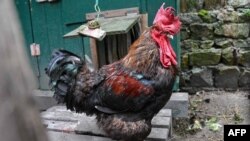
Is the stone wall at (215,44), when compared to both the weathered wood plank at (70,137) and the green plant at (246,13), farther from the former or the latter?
the weathered wood plank at (70,137)

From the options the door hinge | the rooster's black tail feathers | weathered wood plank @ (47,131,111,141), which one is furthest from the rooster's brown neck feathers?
the door hinge

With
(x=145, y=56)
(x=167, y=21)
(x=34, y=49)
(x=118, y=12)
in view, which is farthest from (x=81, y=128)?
(x=34, y=49)

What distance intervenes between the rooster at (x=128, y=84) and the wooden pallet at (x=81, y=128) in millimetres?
266

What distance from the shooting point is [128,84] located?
8.05 ft

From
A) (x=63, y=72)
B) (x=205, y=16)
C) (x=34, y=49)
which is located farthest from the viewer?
(x=205, y=16)

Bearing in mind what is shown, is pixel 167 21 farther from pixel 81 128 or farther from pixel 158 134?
pixel 81 128

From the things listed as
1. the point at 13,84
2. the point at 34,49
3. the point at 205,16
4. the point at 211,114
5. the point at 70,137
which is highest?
the point at 13,84

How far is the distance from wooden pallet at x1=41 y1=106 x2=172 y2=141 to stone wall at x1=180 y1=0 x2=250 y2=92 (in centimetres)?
124

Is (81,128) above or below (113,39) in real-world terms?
below

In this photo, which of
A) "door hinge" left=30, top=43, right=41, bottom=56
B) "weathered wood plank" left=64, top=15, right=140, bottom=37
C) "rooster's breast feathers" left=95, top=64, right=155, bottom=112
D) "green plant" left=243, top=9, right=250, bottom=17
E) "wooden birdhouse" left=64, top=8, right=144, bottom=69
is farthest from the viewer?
"green plant" left=243, top=9, right=250, bottom=17

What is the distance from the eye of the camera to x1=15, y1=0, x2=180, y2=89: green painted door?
362cm

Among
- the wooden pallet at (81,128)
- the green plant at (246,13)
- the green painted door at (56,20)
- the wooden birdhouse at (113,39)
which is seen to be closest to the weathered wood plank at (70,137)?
the wooden pallet at (81,128)

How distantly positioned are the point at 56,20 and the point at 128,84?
5.89 ft

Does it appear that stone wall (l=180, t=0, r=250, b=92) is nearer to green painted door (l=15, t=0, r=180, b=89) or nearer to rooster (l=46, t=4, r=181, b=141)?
green painted door (l=15, t=0, r=180, b=89)
